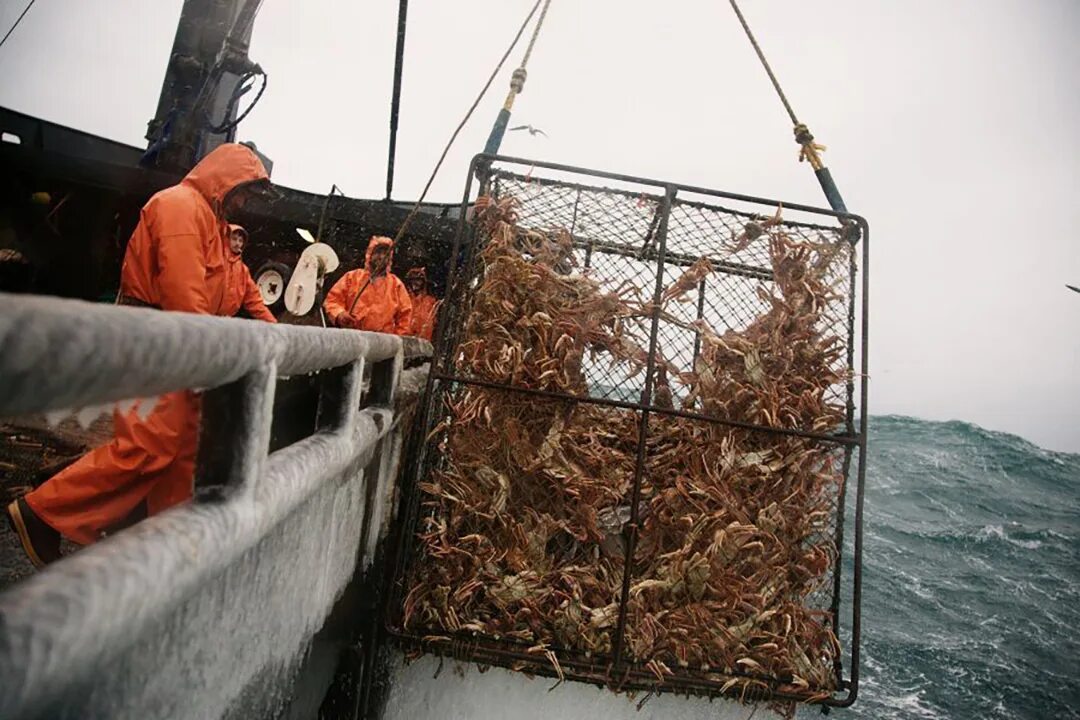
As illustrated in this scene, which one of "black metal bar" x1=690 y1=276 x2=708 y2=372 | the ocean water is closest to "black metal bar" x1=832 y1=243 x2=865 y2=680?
"black metal bar" x1=690 y1=276 x2=708 y2=372

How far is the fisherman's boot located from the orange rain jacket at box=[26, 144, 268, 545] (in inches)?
1.5

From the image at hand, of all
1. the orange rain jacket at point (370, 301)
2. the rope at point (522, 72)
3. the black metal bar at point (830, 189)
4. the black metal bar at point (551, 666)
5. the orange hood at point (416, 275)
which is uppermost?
the rope at point (522, 72)

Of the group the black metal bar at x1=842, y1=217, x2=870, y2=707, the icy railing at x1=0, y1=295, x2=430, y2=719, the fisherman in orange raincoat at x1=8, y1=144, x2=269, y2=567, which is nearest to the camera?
the icy railing at x1=0, y1=295, x2=430, y2=719

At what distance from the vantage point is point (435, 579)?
2.74m

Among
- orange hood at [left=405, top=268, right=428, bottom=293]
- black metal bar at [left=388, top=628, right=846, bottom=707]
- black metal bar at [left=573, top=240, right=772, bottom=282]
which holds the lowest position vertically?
black metal bar at [left=388, top=628, right=846, bottom=707]

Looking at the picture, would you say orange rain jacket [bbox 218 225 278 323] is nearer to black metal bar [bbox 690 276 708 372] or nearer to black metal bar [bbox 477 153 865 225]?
black metal bar [bbox 477 153 865 225]

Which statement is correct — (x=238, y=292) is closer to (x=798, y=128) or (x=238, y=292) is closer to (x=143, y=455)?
(x=143, y=455)

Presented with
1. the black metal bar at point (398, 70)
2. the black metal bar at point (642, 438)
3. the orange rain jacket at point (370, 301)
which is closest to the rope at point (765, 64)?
the black metal bar at point (642, 438)

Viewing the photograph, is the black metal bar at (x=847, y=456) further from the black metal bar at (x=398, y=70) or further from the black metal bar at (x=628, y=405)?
the black metal bar at (x=398, y=70)

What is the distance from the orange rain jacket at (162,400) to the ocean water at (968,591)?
12398 millimetres

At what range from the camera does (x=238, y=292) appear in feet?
10.9

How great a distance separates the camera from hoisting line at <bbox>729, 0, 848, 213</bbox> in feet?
10.6

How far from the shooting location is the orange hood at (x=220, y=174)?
2.98 m

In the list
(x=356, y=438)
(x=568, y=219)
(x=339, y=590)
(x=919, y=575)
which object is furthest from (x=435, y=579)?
(x=919, y=575)
